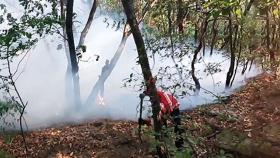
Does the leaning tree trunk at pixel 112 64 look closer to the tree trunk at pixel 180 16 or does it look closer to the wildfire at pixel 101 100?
the wildfire at pixel 101 100

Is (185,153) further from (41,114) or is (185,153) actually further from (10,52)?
(41,114)

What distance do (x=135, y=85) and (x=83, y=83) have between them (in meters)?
2.71

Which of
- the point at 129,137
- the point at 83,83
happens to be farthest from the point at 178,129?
the point at 83,83

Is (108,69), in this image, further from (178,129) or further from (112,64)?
(178,129)

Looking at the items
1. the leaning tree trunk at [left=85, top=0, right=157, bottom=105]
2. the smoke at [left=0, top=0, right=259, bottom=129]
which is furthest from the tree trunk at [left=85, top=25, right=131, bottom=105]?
the smoke at [left=0, top=0, right=259, bottom=129]

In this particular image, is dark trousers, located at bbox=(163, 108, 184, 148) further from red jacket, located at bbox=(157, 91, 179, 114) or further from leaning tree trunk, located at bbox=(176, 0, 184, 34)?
leaning tree trunk, located at bbox=(176, 0, 184, 34)

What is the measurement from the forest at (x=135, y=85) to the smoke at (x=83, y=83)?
1.6 inches

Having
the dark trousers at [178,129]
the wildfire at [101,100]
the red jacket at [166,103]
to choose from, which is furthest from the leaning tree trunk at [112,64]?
the dark trousers at [178,129]

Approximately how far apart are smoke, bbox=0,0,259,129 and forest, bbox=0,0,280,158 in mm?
41

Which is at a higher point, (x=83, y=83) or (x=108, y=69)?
(x=108, y=69)

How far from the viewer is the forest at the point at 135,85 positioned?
8094 mm

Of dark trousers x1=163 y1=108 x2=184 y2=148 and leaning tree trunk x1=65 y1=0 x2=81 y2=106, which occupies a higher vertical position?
leaning tree trunk x1=65 y1=0 x2=81 y2=106

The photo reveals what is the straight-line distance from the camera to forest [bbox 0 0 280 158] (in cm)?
809

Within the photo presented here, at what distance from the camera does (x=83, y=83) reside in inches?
595
